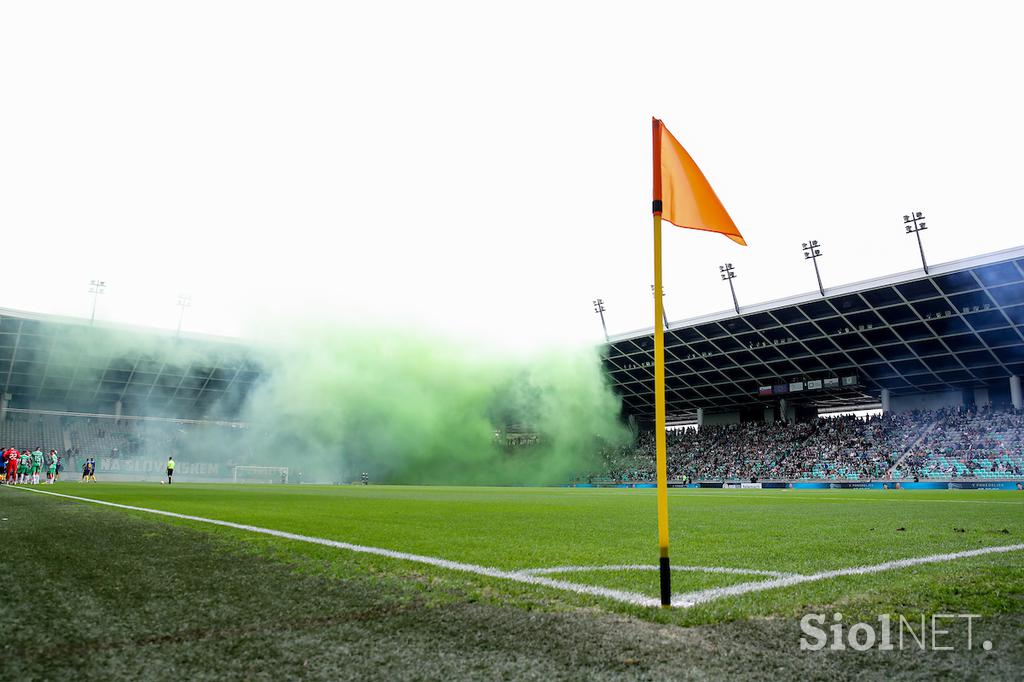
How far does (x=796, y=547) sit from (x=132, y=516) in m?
8.83

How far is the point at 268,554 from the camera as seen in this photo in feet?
18.4

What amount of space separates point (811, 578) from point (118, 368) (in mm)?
56012

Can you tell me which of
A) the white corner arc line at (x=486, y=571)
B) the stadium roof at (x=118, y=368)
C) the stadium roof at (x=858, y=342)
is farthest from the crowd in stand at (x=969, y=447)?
the stadium roof at (x=118, y=368)

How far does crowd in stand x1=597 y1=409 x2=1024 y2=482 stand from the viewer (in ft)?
124

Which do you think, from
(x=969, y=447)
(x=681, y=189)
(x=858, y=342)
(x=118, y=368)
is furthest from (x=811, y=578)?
(x=118, y=368)

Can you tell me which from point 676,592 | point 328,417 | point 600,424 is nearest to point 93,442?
point 328,417

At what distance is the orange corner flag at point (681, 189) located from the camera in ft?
14.8

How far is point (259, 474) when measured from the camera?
2071 inches

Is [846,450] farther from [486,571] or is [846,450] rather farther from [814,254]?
[486,571]

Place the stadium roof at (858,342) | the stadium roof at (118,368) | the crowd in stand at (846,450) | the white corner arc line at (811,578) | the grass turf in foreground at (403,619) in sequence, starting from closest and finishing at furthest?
the grass turf in foreground at (403,619)
the white corner arc line at (811,578)
the stadium roof at (858,342)
the crowd in stand at (846,450)
the stadium roof at (118,368)

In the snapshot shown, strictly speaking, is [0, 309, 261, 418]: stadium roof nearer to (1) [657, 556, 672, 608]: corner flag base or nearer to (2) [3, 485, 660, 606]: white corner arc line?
(2) [3, 485, 660, 606]: white corner arc line

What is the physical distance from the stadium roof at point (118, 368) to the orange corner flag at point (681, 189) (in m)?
49.2

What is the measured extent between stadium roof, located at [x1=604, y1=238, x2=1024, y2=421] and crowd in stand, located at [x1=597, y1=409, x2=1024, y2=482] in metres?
2.62

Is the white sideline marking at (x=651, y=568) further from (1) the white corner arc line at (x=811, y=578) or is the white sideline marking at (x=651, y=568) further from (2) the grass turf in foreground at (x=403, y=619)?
(2) the grass turf in foreground at (x=403, y=619)
